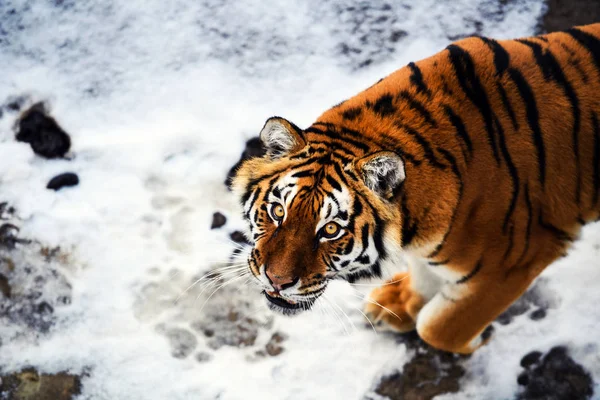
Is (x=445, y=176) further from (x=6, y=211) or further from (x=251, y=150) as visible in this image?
(x=6, y=211)

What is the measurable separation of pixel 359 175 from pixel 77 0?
59.4 inches

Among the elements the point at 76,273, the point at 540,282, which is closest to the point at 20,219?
the point at 76,273

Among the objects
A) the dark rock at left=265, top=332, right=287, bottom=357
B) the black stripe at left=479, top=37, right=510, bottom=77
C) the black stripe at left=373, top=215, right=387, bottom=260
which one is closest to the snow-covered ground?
the dark rock at left=265, top=332, right=287, bottom=357

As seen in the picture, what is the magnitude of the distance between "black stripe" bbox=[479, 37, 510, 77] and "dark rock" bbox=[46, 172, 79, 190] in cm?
130

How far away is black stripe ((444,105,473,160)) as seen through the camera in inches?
48.7

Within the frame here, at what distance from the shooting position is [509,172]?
127cm

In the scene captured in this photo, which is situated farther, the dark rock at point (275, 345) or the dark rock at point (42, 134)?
the dark rock at point (42, 134)

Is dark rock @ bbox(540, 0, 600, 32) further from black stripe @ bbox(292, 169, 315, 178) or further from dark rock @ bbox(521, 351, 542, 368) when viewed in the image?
black stripe @ bbox(292, 169, 315, 178)

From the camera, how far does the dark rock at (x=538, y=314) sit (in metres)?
1.75

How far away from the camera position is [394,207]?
1.17 metres

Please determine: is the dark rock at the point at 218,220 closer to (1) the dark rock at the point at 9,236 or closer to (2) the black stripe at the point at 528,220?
(1) the dark rock at the point at 9,236

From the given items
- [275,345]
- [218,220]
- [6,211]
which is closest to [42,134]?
[6,211]

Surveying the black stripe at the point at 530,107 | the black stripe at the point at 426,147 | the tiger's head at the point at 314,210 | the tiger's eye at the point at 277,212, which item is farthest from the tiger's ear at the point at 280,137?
the black stripe at the point at 530,107

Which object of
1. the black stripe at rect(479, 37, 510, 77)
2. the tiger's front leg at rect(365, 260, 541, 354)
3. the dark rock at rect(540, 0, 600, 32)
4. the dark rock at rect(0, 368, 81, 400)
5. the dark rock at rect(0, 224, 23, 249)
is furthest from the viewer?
the dark rock at rect(540, 0, 600, 32)
